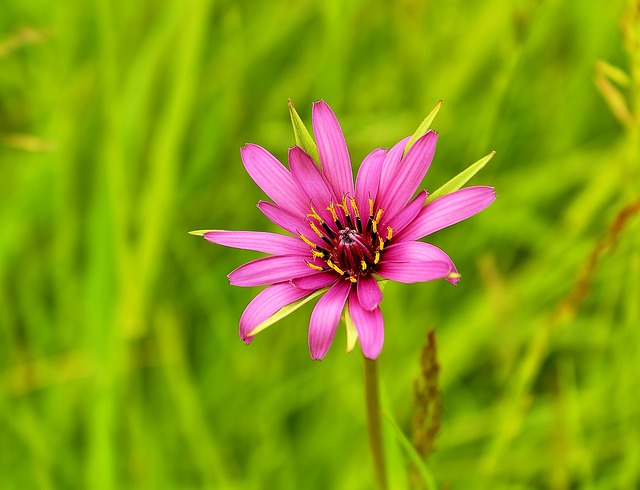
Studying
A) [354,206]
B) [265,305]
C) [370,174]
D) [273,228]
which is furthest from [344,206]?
[273,228]

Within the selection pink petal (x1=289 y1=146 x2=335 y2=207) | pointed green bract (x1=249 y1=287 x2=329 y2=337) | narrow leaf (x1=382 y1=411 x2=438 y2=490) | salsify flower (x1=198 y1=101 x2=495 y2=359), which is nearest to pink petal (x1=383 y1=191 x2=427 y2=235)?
salsify flower (x1=198 y1=101 x2=495 y2=359)

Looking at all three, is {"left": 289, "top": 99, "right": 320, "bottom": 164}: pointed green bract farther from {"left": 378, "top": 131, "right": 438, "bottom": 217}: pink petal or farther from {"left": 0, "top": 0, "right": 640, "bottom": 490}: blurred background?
{"left": 0, "top": 0, "right": 640, "bottom": 490}: blurred background

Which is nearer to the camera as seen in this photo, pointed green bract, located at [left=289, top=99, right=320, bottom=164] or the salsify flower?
the salsify flower

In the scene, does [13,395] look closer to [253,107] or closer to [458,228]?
[253,107]

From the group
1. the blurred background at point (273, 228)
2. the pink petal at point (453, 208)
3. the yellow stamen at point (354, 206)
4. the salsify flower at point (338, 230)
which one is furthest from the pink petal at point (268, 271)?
the blurred background at point (273, 228)

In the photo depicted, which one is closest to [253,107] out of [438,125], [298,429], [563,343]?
[438,125]

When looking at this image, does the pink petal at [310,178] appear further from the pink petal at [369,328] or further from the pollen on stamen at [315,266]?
the pink petal at [369,328]
